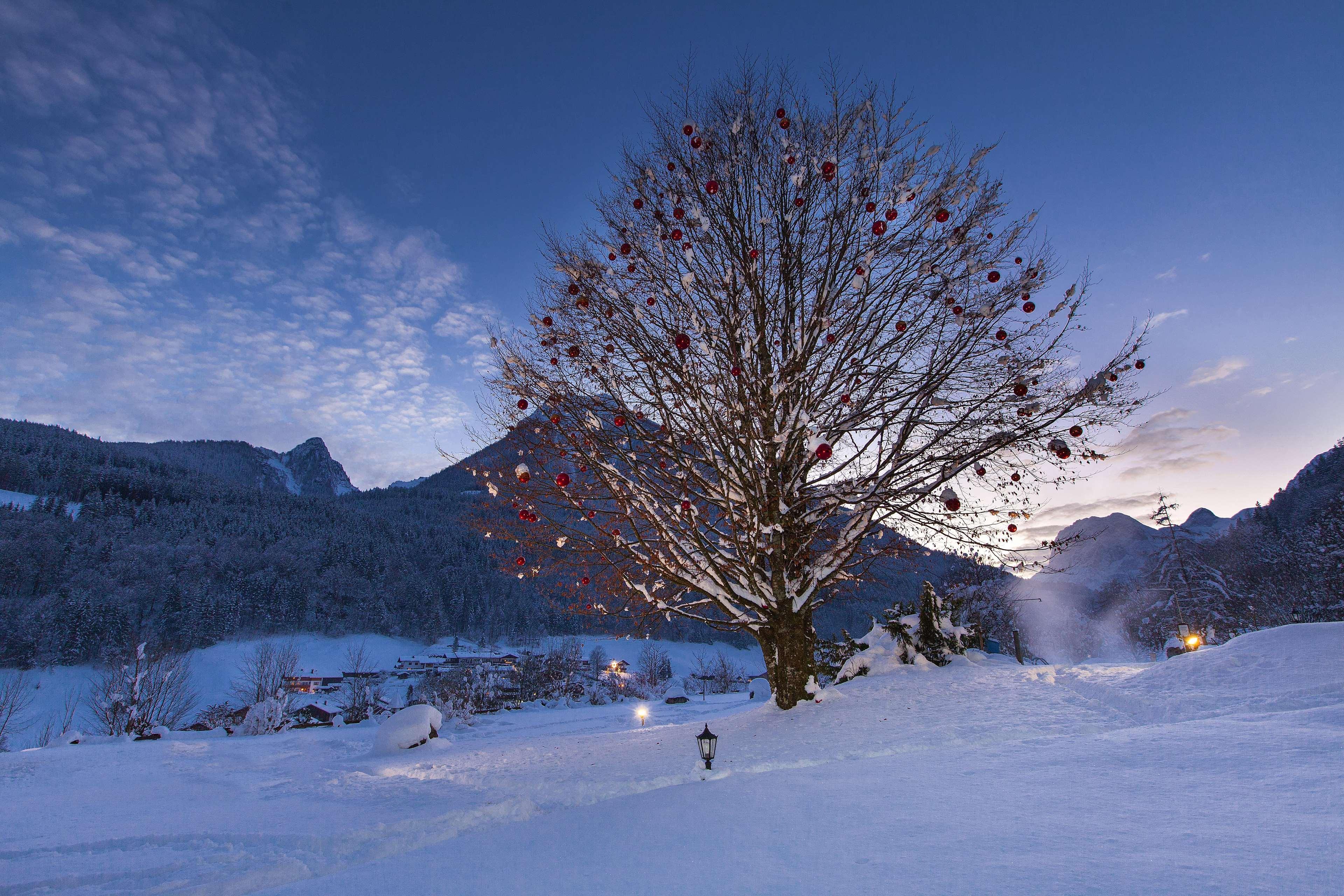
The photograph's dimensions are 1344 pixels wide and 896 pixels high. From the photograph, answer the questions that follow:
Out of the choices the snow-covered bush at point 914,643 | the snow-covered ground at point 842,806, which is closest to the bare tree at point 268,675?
the snow-covered ground at point 842,806

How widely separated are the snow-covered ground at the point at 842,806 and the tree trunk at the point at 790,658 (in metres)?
0.26

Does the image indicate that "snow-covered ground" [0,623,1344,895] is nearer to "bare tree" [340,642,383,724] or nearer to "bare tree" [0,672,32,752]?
"bare tree" [0,672,32,752]

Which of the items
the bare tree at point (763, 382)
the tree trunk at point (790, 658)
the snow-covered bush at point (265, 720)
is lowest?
the snow-covered bush at point (265, 720)

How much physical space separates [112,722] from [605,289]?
35.5 m

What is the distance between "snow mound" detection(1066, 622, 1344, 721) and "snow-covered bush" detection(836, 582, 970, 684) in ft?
10.2

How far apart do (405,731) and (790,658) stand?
9076 mm

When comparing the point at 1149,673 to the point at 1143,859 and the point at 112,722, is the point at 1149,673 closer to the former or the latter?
the point at 1143,859

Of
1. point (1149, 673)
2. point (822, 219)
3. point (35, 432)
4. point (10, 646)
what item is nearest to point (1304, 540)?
point (1149, 673)

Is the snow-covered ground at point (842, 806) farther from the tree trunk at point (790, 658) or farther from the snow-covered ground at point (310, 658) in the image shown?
the snow-covered ground at point (310, 658)

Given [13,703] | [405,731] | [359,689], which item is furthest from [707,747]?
[13,703]

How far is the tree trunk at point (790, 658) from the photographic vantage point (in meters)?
7.80

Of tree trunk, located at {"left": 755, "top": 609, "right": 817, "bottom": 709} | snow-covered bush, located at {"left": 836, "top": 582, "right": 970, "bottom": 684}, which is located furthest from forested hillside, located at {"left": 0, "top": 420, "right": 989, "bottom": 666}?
tree trunk, located at {"left": 755, "top": 609, "right": 817, "bottom": 709}

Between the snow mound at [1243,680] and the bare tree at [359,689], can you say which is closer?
the snow mound at [1243,680]

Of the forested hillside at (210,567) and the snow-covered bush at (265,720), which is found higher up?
the forested hillside at (210,567)
